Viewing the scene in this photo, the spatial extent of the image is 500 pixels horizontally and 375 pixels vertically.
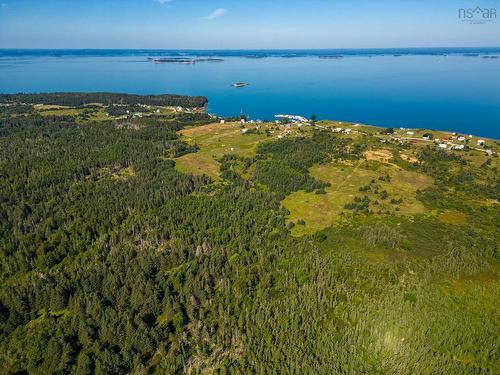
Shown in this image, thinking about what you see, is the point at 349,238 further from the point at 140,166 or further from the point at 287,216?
the point at 140,166

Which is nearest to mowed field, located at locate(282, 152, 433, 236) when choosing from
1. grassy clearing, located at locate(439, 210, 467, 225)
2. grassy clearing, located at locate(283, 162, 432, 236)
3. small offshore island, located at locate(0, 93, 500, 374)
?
grassy clearing, located at locate(283, 162, 432, 236)

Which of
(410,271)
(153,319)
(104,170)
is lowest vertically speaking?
(153,319)

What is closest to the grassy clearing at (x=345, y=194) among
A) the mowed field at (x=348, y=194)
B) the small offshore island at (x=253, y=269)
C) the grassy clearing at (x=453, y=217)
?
the mowed field at (x=348, y=194)

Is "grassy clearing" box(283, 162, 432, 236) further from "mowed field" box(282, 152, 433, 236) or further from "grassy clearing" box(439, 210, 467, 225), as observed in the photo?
"grassy clearing" box(439, 210, 467, 225)

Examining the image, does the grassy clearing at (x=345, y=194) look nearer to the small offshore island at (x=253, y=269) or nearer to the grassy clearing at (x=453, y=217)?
the small offshore island at (x=253, y=269)

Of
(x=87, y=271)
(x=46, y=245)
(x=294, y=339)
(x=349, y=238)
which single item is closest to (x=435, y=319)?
(x=294, y=339)
